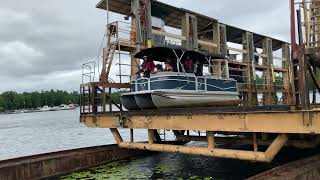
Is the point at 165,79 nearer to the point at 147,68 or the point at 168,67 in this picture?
the point at 168,67

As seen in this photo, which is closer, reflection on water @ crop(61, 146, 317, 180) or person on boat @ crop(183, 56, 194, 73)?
reflection on water @ crop(61, 146, 317, 180)

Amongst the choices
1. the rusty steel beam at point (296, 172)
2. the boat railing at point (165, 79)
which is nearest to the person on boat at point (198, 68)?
the boat railing at point (165, 79)

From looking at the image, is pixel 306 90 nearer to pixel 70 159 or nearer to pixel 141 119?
pixel 141 119

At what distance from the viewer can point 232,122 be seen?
10227 mm

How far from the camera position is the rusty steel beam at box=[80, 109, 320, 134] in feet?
28.8

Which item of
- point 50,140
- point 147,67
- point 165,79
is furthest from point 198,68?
point 50,140

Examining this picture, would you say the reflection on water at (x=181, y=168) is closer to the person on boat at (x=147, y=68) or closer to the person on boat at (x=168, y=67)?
the person on boat at (x=147, y=68)

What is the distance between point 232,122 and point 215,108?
1.50 meters

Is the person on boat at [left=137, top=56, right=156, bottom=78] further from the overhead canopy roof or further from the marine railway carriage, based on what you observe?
the overhead canopy roof

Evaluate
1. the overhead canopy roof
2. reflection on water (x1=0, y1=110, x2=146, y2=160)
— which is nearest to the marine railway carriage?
the overhead canopy roof

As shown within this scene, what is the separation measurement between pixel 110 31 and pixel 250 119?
9926 millimetres

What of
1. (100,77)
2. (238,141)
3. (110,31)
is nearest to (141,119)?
(238,141)

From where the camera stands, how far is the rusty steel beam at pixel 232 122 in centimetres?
877

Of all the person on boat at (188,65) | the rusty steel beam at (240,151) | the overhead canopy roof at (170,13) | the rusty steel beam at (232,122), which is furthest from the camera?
the overhead canopy roof at (170,13)
